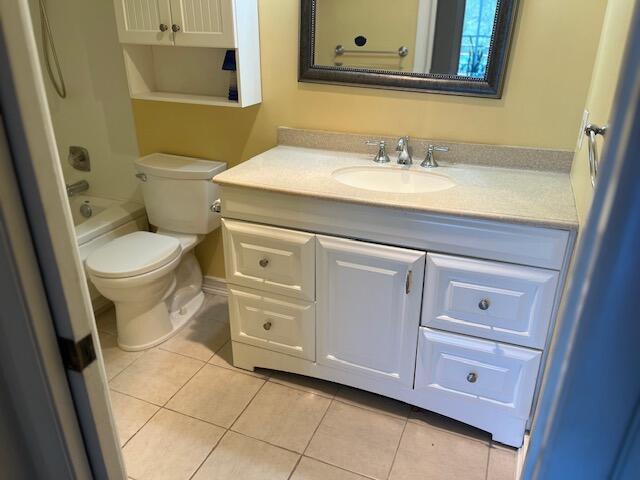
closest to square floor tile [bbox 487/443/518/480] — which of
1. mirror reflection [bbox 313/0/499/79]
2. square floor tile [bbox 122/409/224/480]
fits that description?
square floor tile [bbox 122/409/224/480]

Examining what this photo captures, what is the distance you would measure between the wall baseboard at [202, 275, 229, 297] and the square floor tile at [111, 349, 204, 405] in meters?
0.52

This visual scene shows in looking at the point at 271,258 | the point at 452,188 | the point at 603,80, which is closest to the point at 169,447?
the point at 271,258

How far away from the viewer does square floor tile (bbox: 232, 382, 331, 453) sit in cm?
181

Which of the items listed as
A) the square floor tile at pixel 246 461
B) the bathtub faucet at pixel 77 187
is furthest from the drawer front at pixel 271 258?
the bathtub faucet at pixel 77 187

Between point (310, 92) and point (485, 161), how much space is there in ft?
2.53

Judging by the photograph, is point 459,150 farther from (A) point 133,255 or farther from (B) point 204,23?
(A) point 133,255

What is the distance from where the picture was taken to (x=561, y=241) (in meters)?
1.45

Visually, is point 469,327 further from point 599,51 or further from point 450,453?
point 599,51

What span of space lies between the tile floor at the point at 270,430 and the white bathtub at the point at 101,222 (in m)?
0.51

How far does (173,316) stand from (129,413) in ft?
2.06

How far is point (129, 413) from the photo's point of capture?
1904 mm

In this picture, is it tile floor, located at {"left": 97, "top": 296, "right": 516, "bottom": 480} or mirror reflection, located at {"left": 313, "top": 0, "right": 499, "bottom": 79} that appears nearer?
tile floor, located at {"left": 97, "top": 296, "right": 516, "bottom": 480}

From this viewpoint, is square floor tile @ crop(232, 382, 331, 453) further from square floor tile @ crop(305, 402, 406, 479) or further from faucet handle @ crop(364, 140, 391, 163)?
faucet handle @ crop(364, 140, 391, 163)

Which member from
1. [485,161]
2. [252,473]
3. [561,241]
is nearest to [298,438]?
[252,473]
